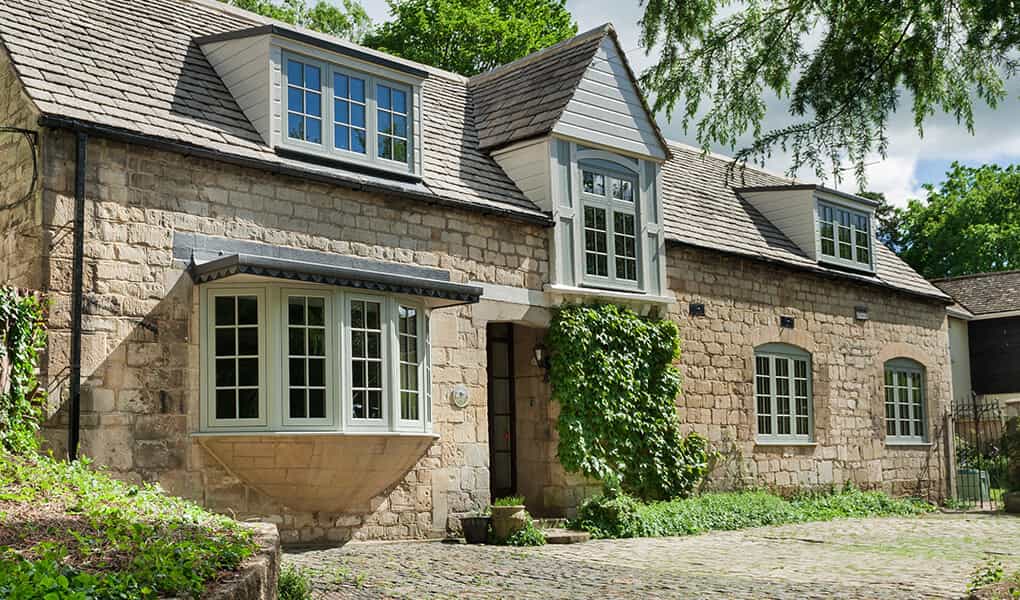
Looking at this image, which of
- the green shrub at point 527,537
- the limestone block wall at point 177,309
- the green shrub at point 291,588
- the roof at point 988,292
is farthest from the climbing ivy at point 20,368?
the roof at point 988,292

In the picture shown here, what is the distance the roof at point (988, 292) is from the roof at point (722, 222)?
38.5 ft

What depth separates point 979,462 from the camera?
855 inches

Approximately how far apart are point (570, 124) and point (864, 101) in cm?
769

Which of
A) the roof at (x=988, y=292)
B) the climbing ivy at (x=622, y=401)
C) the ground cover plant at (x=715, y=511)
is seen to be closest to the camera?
the ground cover plant at (x=715, y=511)

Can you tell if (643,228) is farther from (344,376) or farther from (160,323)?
(160,323)

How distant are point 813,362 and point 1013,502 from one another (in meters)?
3.94

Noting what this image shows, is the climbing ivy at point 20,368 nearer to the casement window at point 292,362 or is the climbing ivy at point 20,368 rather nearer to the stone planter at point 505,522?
the casement window at point 292,362

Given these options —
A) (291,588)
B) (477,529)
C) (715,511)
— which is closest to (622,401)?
(715,511)

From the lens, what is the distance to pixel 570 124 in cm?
1516

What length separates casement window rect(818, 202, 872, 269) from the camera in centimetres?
2039

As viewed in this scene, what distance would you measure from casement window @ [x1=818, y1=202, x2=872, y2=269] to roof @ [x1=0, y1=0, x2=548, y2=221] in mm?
7725

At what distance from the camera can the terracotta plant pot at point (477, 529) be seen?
41.5 feet

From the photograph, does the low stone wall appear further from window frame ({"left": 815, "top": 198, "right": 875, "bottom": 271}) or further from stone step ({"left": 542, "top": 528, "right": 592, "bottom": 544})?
window frame ({"left": 815, "top": 198, "right": 875, "bottom": 271})

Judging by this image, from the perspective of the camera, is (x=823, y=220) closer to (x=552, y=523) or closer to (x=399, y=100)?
(x=552, y=523)
